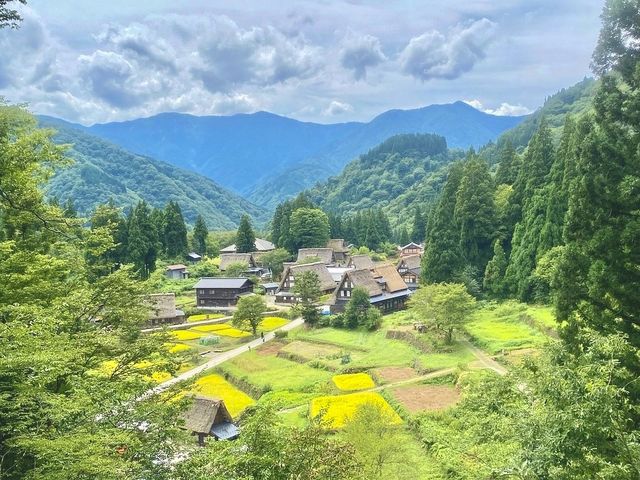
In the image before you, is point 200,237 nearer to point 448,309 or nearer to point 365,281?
point 365,281

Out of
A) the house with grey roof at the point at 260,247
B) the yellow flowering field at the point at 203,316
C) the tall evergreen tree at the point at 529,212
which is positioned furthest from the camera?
the house with grey roof at the point at 260,247

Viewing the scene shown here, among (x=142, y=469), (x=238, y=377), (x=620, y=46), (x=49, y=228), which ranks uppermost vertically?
(x=620, y=46)

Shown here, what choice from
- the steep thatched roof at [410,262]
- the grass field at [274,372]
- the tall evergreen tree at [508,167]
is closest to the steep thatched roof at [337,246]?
the steep thatched roof at [410,262]

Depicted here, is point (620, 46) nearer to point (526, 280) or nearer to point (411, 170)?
point (526, 280)

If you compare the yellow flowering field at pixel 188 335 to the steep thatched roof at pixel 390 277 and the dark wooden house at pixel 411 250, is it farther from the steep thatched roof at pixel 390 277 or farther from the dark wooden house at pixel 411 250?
the dark wooden house at pixel 411 250

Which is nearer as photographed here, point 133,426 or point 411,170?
point 133,426

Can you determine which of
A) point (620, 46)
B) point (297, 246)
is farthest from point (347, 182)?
point (620, 46)

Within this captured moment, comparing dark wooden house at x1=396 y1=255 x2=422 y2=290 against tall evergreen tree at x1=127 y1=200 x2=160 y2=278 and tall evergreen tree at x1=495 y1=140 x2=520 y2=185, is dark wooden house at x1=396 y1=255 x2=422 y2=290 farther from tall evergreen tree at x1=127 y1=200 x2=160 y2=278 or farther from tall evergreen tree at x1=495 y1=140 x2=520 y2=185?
tall evergreen tree at x1=127 y1=200 x2=160 y2=278
